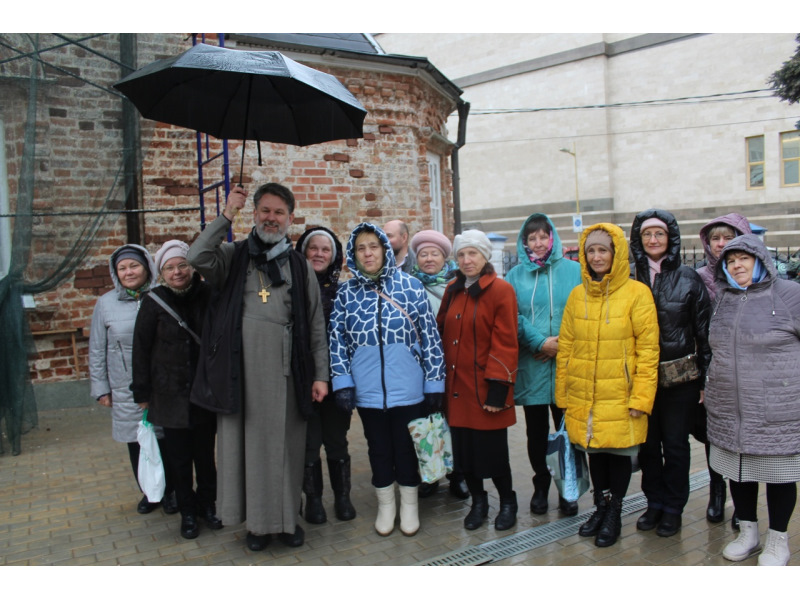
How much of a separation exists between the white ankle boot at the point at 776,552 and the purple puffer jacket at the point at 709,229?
1.37 m

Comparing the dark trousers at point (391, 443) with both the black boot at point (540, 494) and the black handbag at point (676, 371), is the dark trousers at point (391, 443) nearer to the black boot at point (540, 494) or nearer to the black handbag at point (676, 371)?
the black boot at point (540, 494)

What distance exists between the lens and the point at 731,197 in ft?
102

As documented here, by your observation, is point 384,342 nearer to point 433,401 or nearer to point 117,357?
point 433,401

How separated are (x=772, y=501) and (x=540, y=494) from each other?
4.62 ft

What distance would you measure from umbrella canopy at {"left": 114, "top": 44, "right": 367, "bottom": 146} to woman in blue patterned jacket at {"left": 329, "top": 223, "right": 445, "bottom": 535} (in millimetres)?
904

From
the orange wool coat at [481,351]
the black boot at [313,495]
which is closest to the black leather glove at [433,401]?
the orange wool coat at [481,351]

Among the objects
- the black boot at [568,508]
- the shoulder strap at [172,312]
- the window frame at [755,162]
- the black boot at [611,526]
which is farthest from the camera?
the window frame at [755,162]

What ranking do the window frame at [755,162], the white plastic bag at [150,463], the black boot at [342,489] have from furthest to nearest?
the window frame at [755,162]
the black boot at [342,489]
the white plastic bag at [150,463]

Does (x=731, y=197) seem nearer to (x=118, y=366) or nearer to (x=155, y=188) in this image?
(x=155, y=188)

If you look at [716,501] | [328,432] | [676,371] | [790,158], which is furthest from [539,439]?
[790,158]

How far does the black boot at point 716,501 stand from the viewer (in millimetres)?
4230

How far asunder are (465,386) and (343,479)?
3.66ft

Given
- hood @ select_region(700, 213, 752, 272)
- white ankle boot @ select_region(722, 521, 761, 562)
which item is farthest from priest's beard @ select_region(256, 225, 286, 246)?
white ankle boot @ select_region(722, 521, 761, 562)

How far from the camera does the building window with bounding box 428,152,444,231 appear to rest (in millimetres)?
10625
